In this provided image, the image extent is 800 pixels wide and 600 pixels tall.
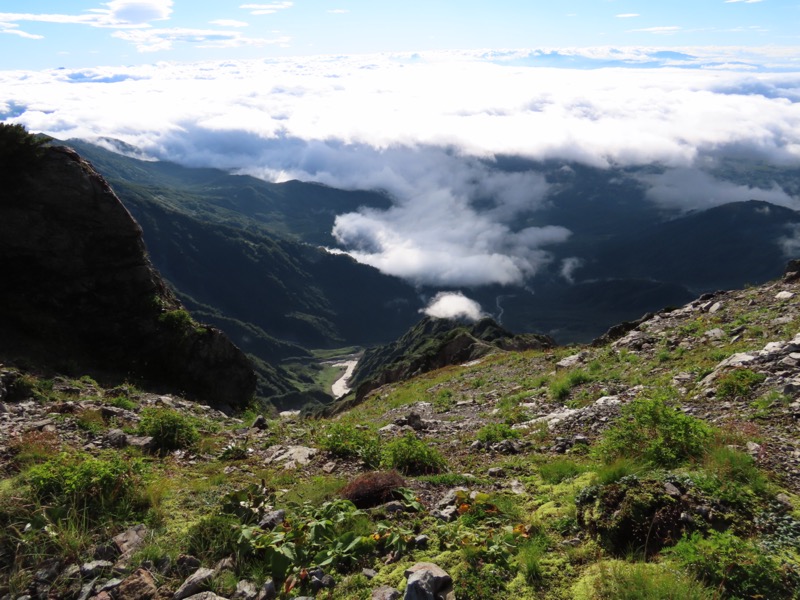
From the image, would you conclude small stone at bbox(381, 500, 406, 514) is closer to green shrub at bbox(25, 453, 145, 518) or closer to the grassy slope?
A: the grassy slope

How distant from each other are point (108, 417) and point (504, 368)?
26000 millimetres

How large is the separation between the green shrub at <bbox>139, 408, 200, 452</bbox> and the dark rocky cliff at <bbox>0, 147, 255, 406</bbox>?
15.5m

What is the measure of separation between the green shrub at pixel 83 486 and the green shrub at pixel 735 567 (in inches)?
360

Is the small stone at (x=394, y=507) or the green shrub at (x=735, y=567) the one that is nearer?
the green shrub at (x=735, y=567)

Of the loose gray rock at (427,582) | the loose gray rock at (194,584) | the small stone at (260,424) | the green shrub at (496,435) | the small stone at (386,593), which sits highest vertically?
the loose gray rock at (427,582)

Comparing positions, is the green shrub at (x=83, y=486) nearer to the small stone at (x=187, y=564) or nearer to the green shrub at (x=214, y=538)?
the green shrub at (x=214, y=538)

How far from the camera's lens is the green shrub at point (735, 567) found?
596cm

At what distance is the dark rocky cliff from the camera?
1136 inches

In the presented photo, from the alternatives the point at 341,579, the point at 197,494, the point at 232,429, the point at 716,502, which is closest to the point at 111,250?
the point at 232,429

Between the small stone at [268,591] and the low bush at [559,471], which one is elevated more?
the small stone at [268,591]

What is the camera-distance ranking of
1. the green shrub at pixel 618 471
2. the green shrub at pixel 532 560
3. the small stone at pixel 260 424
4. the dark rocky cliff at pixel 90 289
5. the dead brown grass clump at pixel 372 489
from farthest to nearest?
the dark rocky cliff at pixel 90 289 → the small stone at pixel 260 424 → the dead brown grass clump at pixel 372 489 → the green shrub at pixel 618 471 → the green shrub at pixel 532 560

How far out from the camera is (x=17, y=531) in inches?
310

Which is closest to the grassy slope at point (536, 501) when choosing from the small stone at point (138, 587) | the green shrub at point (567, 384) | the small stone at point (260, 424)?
the small stone at point (138, 587)

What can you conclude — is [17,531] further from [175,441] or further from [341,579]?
[175,441]
